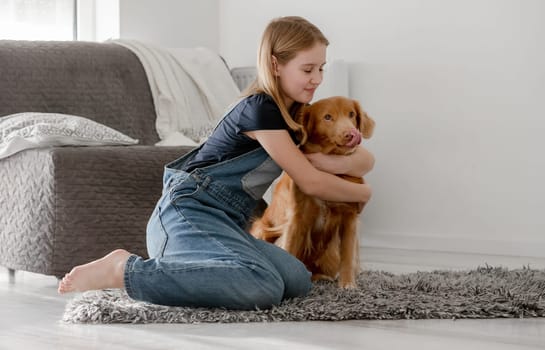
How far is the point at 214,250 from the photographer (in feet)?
6.47

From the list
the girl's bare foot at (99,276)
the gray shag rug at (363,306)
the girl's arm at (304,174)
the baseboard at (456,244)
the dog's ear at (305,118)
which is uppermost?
the dog's ear at (305,118)

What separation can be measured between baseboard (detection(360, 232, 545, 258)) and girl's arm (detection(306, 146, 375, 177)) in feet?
3.94

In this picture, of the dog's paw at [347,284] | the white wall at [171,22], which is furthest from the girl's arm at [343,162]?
the white wall at [171,22]

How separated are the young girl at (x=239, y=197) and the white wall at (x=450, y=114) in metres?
1.21

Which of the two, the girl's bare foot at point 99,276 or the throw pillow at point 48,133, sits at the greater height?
the throw pillow at point 48,133

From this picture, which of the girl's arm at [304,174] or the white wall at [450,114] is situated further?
the white wall at [450,114]

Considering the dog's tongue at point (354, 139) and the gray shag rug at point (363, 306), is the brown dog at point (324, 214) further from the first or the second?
the gray shag rug at point (363, 306)

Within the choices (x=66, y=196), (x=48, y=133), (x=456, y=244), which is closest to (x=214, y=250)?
(x=66, y=196)

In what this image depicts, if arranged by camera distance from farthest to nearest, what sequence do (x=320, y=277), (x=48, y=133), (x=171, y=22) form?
(x=171, y=22) → (x=48, y=133) → (x=320, y=277)

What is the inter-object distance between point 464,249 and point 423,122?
53 centimetres

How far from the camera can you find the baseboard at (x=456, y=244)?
10.6 feet

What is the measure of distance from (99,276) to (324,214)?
64 cm

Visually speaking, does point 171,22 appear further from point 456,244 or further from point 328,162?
point 328,162

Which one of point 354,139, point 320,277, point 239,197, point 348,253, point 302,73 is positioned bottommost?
point 320,277
